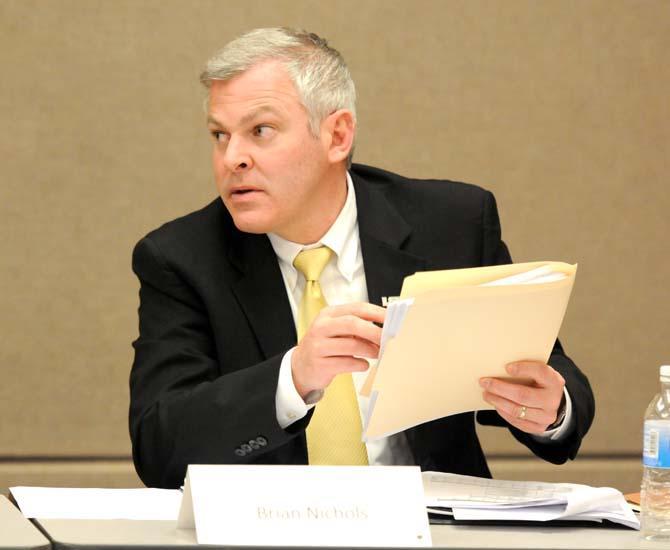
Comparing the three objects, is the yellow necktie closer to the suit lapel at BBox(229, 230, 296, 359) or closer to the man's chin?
the suit lapel at BBox(229, 230, 296, 359)

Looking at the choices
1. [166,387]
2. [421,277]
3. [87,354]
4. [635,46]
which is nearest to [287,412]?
[166,387]

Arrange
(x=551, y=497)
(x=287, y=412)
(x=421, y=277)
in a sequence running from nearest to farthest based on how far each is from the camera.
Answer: (x=421, y=277) → (x=551, y=497) → (x=287, y=412)

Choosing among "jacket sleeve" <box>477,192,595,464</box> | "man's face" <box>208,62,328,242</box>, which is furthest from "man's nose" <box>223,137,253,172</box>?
"jacket sleeve" <box>477,192,595,464</box>

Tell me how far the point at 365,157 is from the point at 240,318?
1.20m

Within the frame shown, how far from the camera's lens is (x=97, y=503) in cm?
161

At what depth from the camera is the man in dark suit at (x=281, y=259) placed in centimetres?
208

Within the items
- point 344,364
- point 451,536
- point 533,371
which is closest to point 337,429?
point 344,364

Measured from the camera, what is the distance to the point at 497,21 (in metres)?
3.31

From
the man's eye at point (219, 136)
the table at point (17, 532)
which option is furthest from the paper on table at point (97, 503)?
the man's eye at point (219, 136)

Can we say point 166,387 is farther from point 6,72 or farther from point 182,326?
point 6,72

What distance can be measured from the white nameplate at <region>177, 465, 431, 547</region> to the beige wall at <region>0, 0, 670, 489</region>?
6.14ft

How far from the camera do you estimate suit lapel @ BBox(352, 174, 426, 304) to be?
2227mm

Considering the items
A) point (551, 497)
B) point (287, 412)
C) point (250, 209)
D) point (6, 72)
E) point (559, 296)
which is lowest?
point (551, 497)

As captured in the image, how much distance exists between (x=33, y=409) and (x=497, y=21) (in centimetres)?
176
